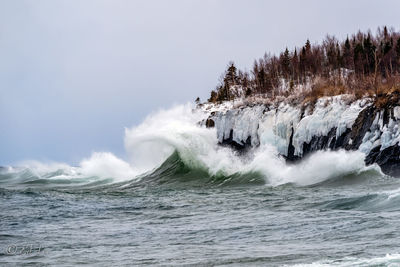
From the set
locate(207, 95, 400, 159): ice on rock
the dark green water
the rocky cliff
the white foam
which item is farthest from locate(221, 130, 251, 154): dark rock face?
the white foam

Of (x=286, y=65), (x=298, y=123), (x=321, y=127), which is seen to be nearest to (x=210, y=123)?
(x=298, y=123)

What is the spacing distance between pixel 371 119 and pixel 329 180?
4863 millimetres

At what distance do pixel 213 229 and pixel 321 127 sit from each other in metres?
21.1

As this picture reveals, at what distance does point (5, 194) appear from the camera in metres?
32.9

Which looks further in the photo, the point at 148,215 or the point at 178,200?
the point at 178,200

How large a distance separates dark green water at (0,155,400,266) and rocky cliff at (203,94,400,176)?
283cm

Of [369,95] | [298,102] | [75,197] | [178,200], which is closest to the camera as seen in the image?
[178,200]

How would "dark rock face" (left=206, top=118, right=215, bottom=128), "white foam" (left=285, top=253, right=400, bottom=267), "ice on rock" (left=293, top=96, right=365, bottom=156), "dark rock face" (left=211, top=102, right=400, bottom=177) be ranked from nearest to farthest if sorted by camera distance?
1. "white foam" (left=285, top=253, right=400, bottom=267)
2. "dark rock face" (left=211, top=102, right=400, bottom=177)
3. "ice on rock" (left=293, top=96, right=365, bottom=156)
4. "dark rock face" (left=206, top=118, right=215, bottom=128)

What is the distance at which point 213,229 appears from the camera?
1697 centimetres

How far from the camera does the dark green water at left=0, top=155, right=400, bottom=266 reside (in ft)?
41.3

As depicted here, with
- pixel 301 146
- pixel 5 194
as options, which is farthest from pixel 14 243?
pixel 301 146

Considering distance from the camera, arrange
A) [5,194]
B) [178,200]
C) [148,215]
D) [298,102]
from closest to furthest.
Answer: [148,215] → [178,200] → [5,194] → [298,102]

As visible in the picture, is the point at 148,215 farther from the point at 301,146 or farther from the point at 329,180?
the point at 301,146

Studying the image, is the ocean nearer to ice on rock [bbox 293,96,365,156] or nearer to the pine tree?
ice on rock [bbox 293,96,365,156]
